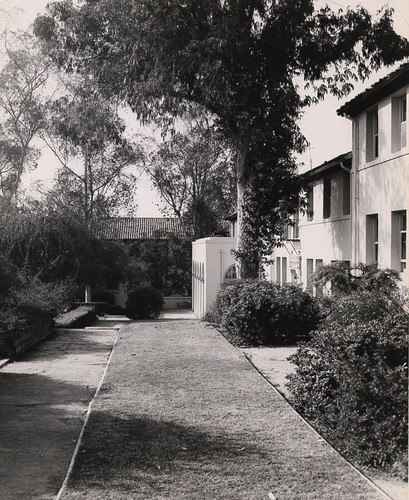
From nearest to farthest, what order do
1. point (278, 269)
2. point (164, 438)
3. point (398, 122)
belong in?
point (164, 438) → point (398, 122) → point (278, 269)

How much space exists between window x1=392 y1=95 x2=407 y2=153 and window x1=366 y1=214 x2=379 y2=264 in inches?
107

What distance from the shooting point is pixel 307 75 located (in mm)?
23125

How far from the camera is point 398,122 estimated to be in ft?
54.7

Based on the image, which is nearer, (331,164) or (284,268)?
(331,164)

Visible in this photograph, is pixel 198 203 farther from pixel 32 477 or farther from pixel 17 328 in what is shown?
pixel 32 477

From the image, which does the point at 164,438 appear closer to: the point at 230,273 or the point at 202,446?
the point at 202,446

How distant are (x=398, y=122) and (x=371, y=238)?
3.68 meters

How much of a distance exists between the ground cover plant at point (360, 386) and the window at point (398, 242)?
22.0ft

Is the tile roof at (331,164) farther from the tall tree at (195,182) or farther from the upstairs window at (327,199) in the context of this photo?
the tall tree at (195,182)

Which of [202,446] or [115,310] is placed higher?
[202,446]

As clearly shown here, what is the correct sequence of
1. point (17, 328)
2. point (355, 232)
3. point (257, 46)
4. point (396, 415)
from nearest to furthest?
point (396, 415) < point (17, 328) < point (355, 232) < point (257, 46)

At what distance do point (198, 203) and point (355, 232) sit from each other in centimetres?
3359

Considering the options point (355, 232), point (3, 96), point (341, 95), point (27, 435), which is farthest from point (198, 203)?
point (27, 435)

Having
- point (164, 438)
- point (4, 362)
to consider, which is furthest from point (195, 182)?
point (164, 438)
